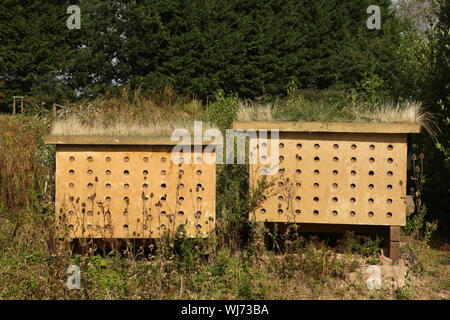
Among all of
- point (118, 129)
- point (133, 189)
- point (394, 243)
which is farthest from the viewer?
point (394, 243)

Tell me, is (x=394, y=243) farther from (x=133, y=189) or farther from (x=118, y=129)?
(x=118, y=129)

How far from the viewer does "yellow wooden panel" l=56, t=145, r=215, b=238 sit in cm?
459

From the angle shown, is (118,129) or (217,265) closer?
(217,265)

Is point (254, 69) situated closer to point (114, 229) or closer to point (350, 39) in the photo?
point (350, 39)

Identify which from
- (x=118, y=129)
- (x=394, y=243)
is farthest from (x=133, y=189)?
(x=394, y=243)

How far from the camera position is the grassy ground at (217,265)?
4.02m

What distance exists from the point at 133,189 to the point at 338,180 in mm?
2066

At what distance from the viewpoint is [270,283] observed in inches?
166

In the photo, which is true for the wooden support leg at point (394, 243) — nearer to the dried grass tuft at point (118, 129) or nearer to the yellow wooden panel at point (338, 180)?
the yellow wooden panel at point (338, 180)

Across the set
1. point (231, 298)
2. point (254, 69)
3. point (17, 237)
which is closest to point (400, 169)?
point (231, 298)

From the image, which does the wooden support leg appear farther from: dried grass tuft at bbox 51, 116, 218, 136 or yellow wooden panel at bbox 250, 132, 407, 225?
dried grass tuft at bbox 51, 116, 218, 136

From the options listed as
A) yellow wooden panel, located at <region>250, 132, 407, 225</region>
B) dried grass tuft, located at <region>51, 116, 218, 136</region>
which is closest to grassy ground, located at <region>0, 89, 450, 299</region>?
yellow wooden panel, located at <region>250, 132, 407, 225</region>

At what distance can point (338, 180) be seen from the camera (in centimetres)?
478

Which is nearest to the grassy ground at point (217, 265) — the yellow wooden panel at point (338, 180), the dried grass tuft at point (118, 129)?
the yellow wooden panel at point (338, 180)
